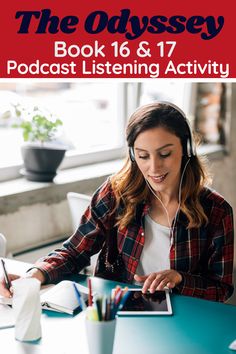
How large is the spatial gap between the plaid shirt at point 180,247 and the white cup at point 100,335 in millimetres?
537

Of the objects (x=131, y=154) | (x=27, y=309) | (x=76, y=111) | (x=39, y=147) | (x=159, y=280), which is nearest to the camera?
(x=27, y=309)

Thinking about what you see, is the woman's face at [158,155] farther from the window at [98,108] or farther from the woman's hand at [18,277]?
the window at [98,108]

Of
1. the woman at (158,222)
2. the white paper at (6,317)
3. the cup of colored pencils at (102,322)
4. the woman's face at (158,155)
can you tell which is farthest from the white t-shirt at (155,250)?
the cup of colored pencils at (102,322)

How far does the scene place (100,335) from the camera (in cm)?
131

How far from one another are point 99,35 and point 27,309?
184cm

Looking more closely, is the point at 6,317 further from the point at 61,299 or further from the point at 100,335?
the point at 100,335

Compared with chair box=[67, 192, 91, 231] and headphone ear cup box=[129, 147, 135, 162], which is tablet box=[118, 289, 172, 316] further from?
chair box=[67, 192, 91, 231]

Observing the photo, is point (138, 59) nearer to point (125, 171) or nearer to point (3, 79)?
point (3, 79)

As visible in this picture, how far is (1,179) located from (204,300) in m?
1.61

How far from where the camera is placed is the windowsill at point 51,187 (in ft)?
9.10

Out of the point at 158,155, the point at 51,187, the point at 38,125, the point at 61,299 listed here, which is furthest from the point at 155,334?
the point at 38,125

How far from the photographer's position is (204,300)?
1740 millimetres

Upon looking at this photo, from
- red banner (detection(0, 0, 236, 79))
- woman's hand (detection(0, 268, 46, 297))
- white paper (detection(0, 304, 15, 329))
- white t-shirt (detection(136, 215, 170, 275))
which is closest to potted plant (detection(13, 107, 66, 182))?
red banner (detection(0, 0, 236, 79))

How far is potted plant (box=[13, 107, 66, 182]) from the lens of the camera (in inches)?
116
